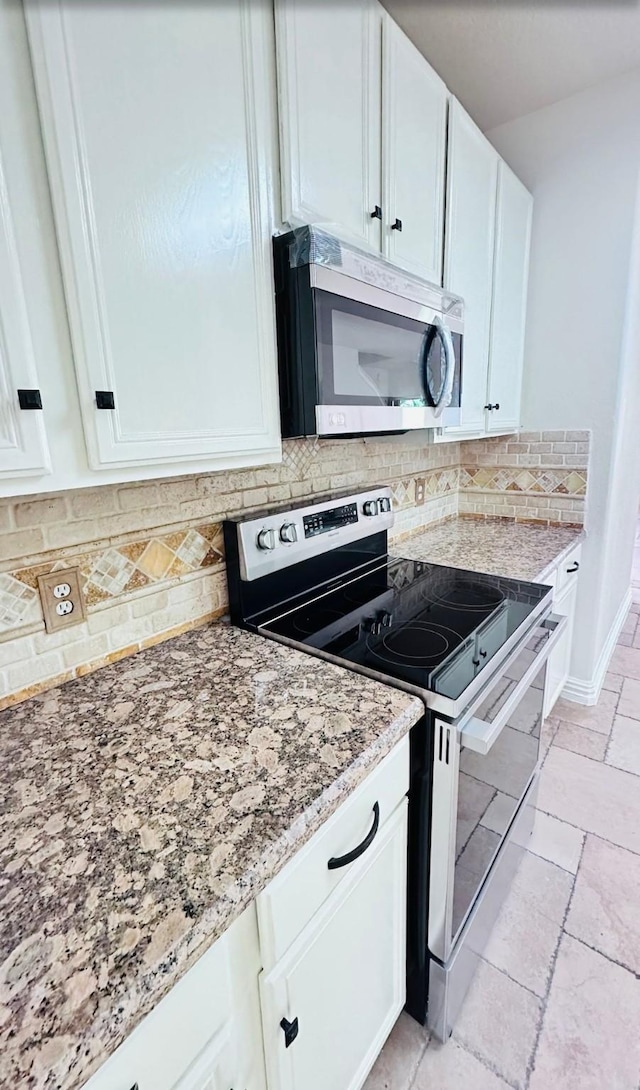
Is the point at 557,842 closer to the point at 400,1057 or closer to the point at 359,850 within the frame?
the point at 400,1057

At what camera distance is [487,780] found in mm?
1111

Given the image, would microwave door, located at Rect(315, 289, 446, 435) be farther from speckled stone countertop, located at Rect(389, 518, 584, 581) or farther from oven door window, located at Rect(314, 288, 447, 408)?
speckled stone countertop, located at Rect(389, 518, 584, 581)

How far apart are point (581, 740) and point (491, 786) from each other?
4.34 ft

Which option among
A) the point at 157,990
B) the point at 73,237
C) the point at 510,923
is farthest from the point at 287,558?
the point at 510,923

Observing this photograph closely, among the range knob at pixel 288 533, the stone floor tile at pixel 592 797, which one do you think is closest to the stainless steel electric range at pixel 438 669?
the range knob at pixel 288 533

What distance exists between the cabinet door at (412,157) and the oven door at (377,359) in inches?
7.5

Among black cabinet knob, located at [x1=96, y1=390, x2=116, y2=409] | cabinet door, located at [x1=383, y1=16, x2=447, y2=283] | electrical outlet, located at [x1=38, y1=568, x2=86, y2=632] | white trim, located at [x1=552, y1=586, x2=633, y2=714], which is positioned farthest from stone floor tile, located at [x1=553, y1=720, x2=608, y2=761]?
black cabinet knob, located at [x1=96, y1=390, x2=116, y2=409]

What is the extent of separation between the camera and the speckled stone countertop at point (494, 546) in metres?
1.73

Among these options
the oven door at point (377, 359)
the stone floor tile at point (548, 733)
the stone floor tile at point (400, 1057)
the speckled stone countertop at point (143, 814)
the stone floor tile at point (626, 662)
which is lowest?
the stone floor tile at point (400, 1057)

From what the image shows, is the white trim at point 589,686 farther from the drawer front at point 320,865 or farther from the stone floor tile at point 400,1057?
the drawer front at point 320,865

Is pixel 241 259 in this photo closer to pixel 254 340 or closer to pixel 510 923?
pixel 254 340

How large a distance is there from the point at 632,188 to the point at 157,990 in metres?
2.69

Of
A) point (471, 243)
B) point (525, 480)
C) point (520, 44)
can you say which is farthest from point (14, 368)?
point (525, 480)

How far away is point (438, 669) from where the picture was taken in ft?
3.22
